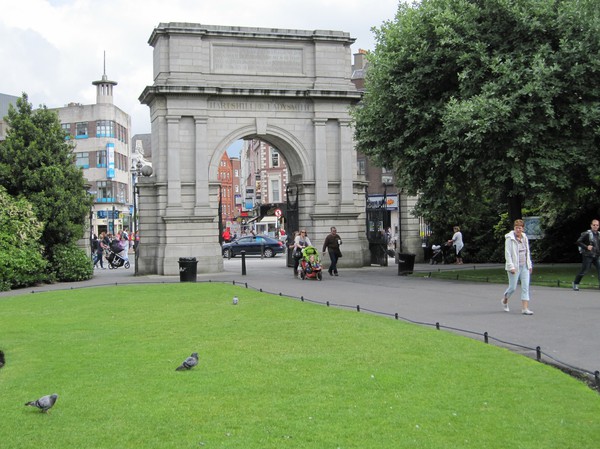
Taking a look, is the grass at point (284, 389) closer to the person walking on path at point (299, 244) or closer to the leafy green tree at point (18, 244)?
the leafy green tree at point (18, 244)

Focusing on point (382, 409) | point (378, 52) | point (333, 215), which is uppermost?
point (378, 52)

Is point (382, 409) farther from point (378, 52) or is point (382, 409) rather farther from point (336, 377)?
point (378, 52)

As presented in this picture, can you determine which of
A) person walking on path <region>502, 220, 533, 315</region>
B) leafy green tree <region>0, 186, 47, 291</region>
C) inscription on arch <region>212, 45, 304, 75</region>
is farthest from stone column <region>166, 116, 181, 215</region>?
person walking on path <region>502, 220, 533, 315</region>

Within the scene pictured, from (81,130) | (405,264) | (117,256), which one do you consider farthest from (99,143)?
(405,264)

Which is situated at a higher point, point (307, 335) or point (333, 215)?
point (333, 215)

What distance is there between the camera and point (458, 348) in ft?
33.5

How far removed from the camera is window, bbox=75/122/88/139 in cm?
6956

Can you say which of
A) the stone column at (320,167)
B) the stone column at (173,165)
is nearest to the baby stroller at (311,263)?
the stone column at (320,167)

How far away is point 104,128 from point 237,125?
44.5m

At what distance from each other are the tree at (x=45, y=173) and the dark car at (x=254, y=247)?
1825 cm

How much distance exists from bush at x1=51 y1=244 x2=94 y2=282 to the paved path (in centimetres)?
75

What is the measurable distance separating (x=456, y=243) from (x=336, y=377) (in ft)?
77.9

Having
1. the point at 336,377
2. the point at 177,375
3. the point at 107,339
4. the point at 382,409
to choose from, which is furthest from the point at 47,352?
the point at 382,409

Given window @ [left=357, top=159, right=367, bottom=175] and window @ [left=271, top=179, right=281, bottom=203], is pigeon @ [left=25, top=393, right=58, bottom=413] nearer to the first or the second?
window @ [left=357, top=159, right=367, bottom=175]
